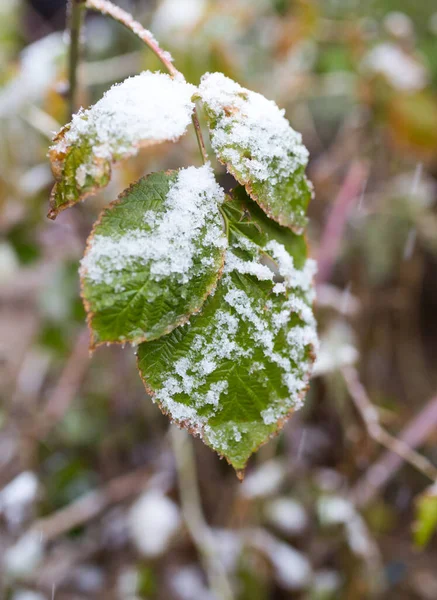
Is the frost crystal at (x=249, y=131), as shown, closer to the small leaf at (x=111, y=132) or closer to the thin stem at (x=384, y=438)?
the small leaf at (x=111, y=132)

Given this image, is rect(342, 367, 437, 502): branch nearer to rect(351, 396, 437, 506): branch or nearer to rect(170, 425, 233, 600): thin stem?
rect(351, 396, 437, 506): branch

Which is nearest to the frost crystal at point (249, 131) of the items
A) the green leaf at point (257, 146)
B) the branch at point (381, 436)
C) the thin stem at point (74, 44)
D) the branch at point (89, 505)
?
the green leaf at point (257, 146)

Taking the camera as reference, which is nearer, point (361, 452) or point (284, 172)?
point (284, 172)

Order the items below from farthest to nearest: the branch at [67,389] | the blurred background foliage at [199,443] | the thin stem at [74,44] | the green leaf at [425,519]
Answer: the branch at [67,389]
the blurred background foliage at [199,443]
the green leaf at [425,519]
the thin stem at [74,44]

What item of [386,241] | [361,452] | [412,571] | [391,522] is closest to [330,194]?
[386,241]

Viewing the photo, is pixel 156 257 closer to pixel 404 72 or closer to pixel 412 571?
pixel 404 72

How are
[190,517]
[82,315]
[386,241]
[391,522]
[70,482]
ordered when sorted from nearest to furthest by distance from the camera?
[190,517] → [82,315] → [70,482] → [391,522] → [386,241]

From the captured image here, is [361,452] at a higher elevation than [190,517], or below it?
below
